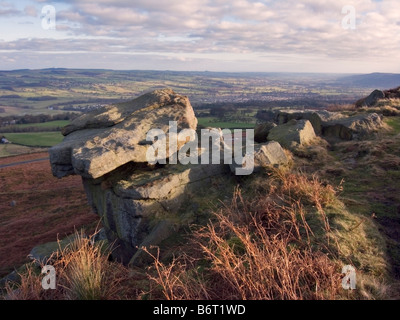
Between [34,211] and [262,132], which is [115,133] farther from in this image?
[34,211]

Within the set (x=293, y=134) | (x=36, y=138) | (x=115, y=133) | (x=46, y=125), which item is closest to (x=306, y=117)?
(x=293, y=134)

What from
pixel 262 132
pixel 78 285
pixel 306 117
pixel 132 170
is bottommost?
pixel 78 285

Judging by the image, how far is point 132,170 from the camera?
1005 centimetres

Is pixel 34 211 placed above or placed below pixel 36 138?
above

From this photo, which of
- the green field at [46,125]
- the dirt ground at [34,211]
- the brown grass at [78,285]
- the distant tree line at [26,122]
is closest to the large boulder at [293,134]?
the dirt ground at [34,211]

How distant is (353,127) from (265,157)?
7.00 meters

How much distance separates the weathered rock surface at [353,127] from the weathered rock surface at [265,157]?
570 centimetres

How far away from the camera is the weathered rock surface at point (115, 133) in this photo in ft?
30.0

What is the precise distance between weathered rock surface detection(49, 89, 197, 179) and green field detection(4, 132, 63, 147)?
58.0 m

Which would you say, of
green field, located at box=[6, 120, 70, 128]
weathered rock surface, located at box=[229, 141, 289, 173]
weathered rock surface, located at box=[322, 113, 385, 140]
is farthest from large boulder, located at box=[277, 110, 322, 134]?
green field, located at box=[6, 120, 70, 128]

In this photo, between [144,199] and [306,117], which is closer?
[144,199]

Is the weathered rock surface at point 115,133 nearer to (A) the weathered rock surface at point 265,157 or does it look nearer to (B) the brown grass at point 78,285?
(A) the weathered rock surface at point 265,157

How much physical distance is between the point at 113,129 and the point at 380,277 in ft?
25.8

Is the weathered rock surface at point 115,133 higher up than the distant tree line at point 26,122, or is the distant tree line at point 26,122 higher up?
the weathered rock surface at point 115,133
